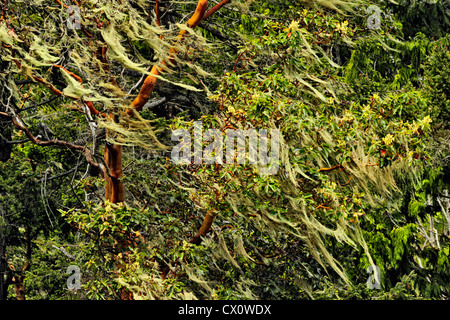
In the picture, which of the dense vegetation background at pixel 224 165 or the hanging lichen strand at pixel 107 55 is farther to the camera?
the hanging lichen strand at pixel 107 55

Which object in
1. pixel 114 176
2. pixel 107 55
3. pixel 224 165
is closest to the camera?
pixel 224 165


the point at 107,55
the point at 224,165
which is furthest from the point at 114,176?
the point at 224,165

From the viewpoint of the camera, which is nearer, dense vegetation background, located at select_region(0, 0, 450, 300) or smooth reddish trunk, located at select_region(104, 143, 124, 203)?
dense vegetation background, located at select_region(0, 0, 450, 300)

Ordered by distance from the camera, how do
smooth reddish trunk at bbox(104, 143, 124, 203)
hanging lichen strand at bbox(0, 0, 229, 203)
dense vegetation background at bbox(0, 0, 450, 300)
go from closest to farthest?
dense vegetation background at bbox(0, 0, 450, 300)
hanging lichen strand at bbox(0, 0, 229, 203)
smooth reddish trunk at bbox(104, 143, 124, 203)

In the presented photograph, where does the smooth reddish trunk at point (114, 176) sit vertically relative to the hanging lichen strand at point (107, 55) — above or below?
below

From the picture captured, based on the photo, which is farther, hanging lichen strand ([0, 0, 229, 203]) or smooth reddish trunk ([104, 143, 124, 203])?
smooth reddish trunk ([104, 143, 124, 203])

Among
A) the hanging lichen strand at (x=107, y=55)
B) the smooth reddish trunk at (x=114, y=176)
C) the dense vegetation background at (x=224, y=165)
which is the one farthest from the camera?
the smooth reddish trunk at (x=114, y=176)

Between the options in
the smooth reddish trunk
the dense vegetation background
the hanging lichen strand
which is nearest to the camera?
the dense vegetation background

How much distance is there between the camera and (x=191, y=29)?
5004 millimetres

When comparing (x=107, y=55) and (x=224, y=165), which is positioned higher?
(x=107, y=55)

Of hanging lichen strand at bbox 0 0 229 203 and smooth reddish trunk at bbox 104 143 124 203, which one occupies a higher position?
hanging lichen strand at bbox 0 0 229 203

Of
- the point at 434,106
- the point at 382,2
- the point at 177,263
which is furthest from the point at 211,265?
the point at 382,2

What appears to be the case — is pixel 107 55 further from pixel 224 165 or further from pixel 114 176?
pixel 224 165
